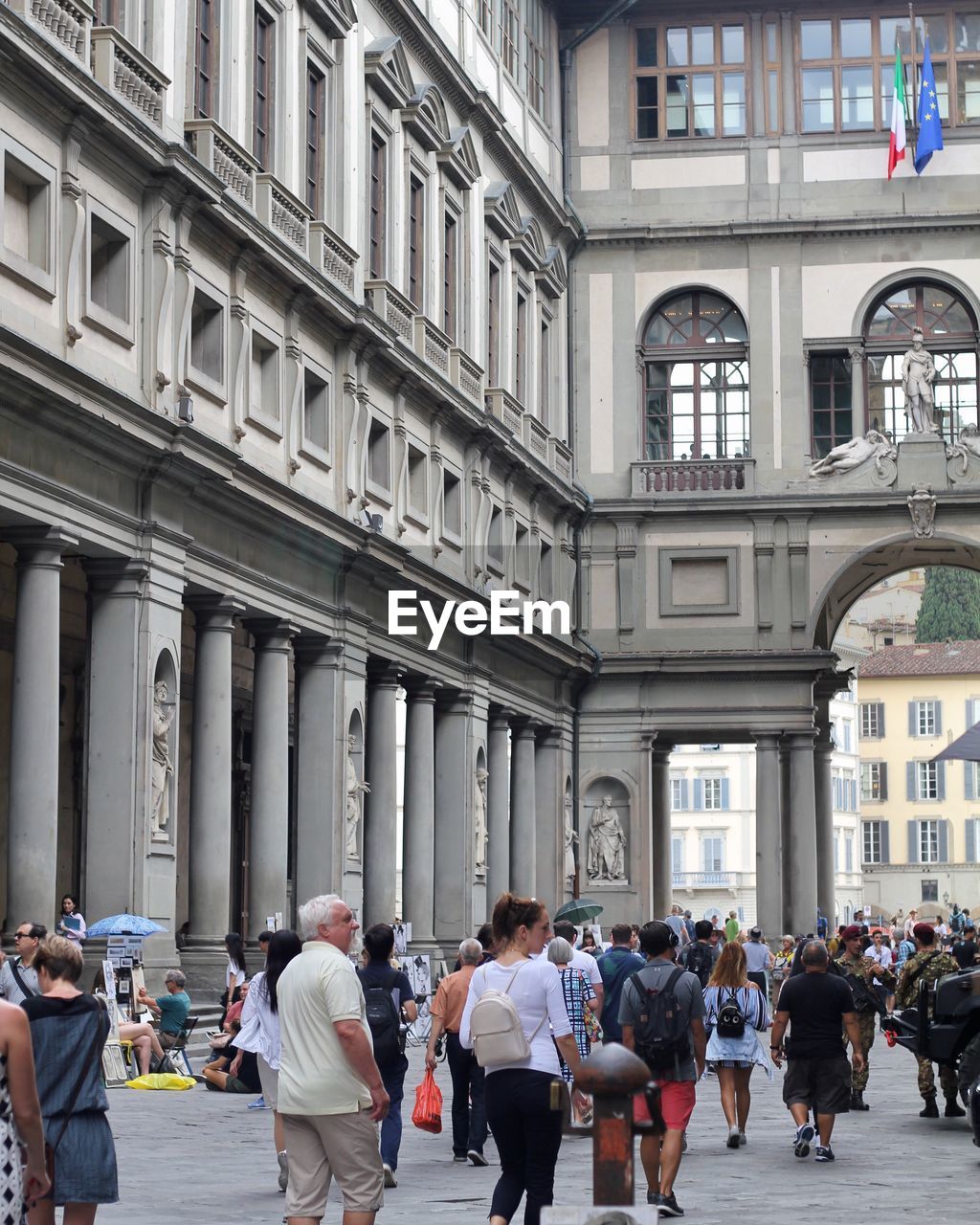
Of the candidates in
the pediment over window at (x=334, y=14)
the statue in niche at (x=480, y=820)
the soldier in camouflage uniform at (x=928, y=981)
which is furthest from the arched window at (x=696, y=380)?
the soldier in camouflage uniform at (x=928, y=981)

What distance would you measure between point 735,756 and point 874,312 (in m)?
47.6

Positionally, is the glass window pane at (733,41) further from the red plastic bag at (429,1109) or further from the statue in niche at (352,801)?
the red plastic bag at (429,1109)

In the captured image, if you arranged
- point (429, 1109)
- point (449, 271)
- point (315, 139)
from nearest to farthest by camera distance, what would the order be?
point (429, 1109) < point (315, 139) < point (449, 271)

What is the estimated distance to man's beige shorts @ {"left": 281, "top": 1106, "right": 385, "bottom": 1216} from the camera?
10102mm

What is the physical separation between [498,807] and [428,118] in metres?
13.7

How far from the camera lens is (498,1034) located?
10.8m

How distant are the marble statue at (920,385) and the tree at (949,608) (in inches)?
2455

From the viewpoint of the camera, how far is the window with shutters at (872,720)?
343 ft

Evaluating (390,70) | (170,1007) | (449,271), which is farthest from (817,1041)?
(449,271)

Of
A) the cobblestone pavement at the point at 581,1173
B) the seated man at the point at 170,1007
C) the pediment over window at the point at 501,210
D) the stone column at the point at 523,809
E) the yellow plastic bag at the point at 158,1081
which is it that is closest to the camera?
the cobblestone pavement at the point at 581,1173

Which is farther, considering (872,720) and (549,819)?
(872,720)

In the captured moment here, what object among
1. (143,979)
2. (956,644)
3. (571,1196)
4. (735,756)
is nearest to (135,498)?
(143,979)

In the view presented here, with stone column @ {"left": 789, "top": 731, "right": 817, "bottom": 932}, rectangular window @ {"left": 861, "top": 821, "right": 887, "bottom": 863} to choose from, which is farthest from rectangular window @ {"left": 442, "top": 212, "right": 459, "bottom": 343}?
rectangular window @ {"left": 861, "top": 821, "right": 887, "bottom": 863}

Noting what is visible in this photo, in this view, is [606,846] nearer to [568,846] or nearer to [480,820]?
[568,846]
